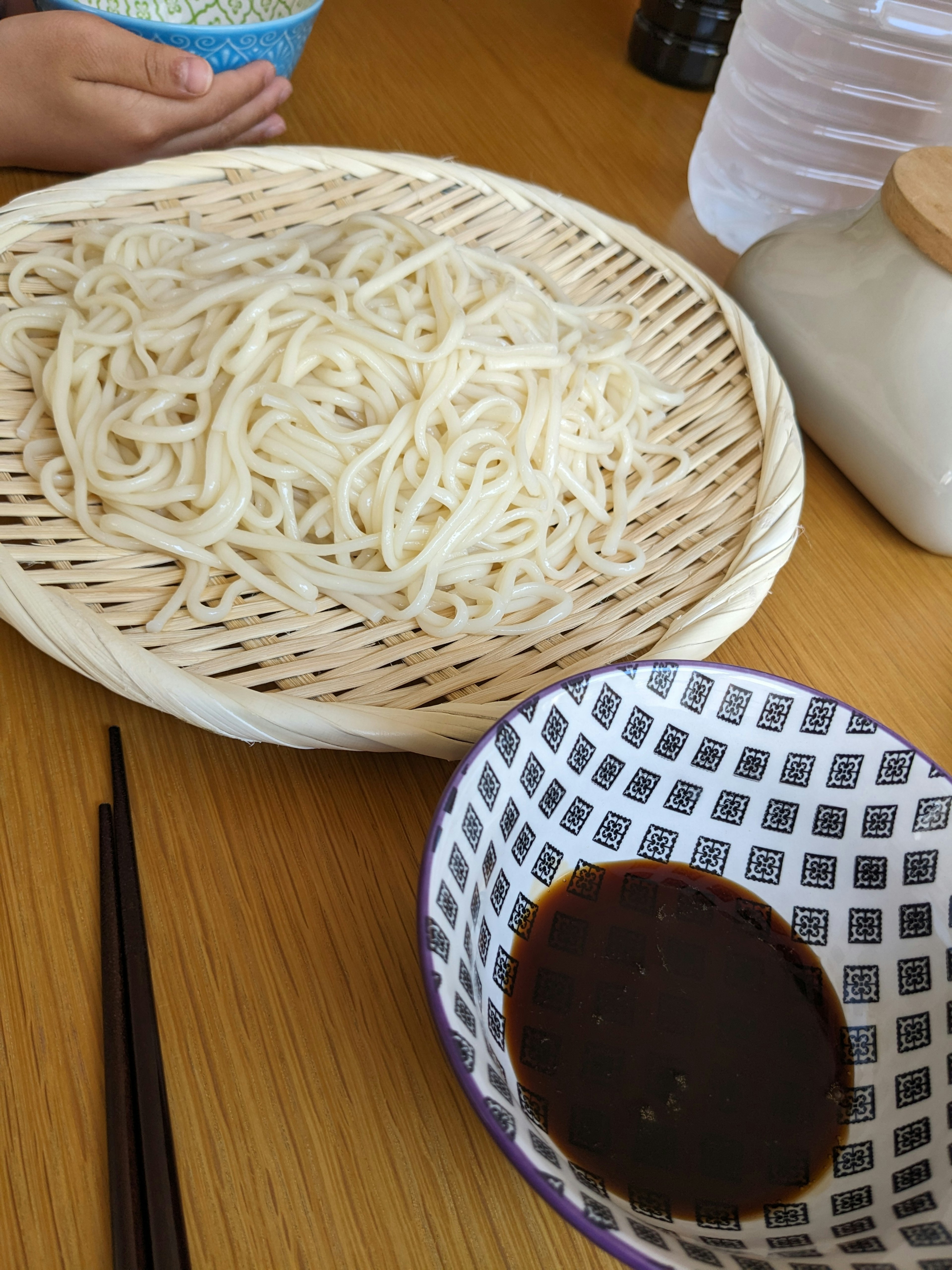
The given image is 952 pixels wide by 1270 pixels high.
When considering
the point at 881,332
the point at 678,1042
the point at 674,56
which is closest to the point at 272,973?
the point at 678,1042

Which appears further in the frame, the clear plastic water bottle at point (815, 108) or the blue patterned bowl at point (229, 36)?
the clear plastic water bottle at point (815, 108)

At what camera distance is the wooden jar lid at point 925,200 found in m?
1.00

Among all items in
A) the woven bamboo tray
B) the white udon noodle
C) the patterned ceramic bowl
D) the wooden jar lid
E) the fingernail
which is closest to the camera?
the patterned ceramic bowl

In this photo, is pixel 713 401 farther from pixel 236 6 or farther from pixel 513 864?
pixel 236 6

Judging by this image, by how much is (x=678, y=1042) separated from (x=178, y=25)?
1521 millimetres

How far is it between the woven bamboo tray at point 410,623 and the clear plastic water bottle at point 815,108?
34cm

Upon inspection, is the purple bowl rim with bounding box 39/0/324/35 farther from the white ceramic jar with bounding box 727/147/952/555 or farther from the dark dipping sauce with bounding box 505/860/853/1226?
the dark dipping sauce with bounding box 505/860/853/1226

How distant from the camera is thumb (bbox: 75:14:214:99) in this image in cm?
124

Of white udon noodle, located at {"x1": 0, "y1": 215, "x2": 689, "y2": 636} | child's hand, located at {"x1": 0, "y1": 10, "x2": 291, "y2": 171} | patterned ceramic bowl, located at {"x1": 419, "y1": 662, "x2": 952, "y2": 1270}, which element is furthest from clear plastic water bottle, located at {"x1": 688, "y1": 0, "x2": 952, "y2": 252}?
patterned ceramic bowl, located at {"x1": 419, "y1": 662, "x2": 952, "y2": 1270}

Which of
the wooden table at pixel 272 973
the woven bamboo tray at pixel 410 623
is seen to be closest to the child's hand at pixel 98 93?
the woven bamboo tray at pixel 410 623

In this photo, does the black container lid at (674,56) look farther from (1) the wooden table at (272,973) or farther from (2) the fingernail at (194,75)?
(1) the wooden table at (272,973)

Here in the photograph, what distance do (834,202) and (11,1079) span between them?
5.14 feet

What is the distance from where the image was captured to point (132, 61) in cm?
125

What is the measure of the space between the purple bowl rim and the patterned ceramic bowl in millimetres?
1103
